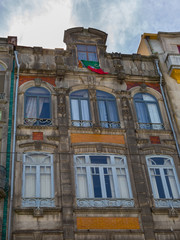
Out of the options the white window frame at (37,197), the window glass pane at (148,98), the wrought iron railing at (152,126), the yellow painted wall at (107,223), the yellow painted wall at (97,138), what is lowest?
the yellow painted wall at (107,223)

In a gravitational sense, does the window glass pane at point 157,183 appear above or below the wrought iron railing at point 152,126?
below

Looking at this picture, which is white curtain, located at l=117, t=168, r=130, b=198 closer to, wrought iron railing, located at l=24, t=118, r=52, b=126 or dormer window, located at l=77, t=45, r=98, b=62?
wrought iron railing, located at l=24, t=118, r=52, b=126

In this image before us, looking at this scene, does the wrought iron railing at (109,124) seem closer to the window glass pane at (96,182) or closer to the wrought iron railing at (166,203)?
the window glass pane at (96,182)

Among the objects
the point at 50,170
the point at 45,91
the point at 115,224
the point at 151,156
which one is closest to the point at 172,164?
the point at 151,156

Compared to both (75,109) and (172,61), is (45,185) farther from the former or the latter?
(172,61)

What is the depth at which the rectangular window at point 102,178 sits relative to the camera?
15.7 meters

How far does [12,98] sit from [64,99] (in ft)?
9.09

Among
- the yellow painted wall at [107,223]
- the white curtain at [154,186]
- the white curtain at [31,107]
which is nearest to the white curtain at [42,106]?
the white curtain at [31,107]

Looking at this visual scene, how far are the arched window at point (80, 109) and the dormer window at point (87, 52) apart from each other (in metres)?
2.77

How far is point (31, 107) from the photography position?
18516 mm

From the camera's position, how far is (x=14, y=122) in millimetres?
17219

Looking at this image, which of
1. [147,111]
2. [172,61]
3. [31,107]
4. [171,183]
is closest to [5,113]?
[31,107]

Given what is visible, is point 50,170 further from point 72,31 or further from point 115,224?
point 72,31

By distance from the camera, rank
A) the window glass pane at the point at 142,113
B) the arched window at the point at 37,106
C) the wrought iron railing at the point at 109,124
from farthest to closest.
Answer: the window glass pane at the point at 142,113
the wrought iron railing at the point at 109,124
the arched window at the point at 37,106
